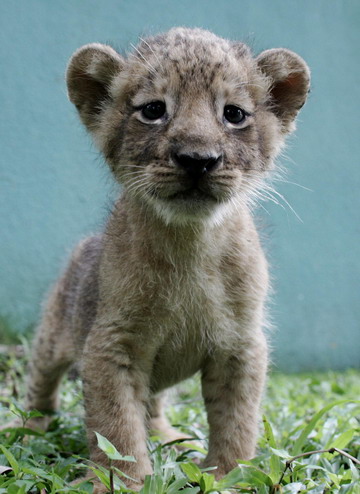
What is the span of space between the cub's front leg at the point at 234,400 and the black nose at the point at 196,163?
1.17 metres

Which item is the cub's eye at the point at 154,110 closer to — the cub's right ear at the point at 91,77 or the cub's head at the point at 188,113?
the cub's head at the point at 188,113

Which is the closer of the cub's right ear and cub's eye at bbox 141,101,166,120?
cub's eye at bbox 141,101,166,120

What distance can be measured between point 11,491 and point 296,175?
7.49 metres

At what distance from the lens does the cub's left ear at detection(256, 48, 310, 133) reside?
14.3 ft

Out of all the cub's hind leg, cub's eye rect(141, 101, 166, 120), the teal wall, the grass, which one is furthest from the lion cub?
the teal wall

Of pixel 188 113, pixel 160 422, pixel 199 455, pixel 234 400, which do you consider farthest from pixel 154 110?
pixel 160 422

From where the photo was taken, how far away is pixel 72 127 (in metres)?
8.51

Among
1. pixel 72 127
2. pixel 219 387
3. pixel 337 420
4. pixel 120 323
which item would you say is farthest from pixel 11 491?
pixel 72 127

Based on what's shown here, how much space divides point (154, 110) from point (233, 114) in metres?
0.45

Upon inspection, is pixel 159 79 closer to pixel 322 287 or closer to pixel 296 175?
pixel 296 175

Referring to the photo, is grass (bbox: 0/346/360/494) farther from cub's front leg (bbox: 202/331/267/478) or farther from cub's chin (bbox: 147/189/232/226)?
cub's chin (bbox: 147/189/232/226)

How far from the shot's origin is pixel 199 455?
4.49 m

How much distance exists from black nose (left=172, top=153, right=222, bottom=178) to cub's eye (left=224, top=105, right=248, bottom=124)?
46 centimetres

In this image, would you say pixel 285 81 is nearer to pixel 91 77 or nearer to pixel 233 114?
pixel 233 114
